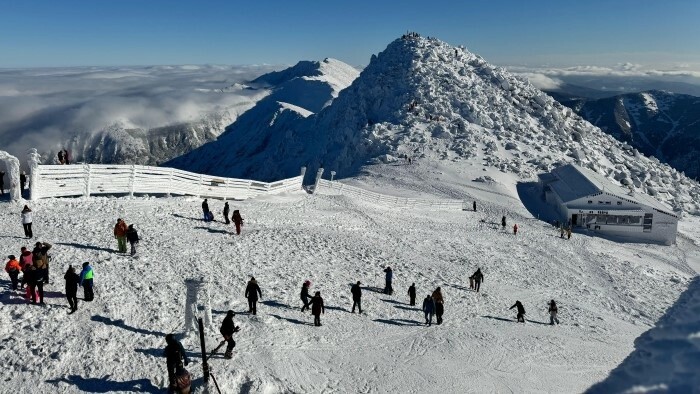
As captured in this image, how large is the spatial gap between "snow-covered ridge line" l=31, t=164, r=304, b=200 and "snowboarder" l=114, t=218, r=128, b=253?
21.9 ft

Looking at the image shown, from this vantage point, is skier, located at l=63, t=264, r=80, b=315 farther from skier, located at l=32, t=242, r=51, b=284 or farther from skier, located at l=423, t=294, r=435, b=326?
skier, located at l=423, t=294, r=435, b=326

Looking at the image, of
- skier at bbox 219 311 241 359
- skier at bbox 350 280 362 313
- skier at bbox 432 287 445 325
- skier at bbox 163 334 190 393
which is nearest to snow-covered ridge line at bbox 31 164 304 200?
skier at bbox 350 280 362 313

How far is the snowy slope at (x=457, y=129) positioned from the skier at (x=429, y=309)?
145 ft

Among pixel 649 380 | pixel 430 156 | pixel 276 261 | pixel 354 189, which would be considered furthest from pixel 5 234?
pixel 430 156

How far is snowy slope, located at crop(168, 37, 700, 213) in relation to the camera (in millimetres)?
68438

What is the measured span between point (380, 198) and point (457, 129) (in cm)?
3817

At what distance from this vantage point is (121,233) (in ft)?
59.8

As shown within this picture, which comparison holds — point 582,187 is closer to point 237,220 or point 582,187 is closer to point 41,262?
point 237,220

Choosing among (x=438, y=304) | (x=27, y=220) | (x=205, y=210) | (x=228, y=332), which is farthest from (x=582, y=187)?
(x=27, y=220)

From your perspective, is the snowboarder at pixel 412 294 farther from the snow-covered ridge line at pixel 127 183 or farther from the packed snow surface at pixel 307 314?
the snow-covered ridge line at pixel 127 183

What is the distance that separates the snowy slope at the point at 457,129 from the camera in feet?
225

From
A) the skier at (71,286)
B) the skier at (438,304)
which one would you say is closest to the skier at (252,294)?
the skier at (71,286)

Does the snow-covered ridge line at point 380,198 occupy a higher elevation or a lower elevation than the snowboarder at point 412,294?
higher

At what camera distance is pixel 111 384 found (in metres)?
11.6
